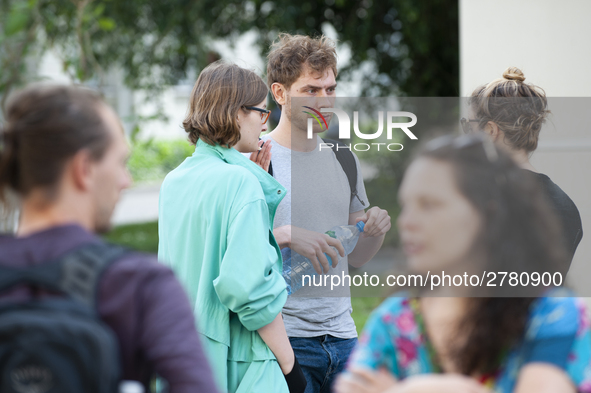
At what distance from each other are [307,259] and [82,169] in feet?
4.26

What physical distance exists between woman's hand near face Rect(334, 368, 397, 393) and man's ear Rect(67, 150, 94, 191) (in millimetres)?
635

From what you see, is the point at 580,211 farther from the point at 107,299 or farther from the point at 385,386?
the point at 107,299

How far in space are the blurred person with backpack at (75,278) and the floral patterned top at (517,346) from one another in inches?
13.7

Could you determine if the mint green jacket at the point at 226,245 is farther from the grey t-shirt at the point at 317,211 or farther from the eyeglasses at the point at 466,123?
the eyeglasses at the point at 466,123

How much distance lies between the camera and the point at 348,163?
2381 millimetres

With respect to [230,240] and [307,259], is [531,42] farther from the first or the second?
[230,240]

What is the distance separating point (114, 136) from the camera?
3.99 ft

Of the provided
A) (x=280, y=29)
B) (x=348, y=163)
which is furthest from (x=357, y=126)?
(x=280, y=29)

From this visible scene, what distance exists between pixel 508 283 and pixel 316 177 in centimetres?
135

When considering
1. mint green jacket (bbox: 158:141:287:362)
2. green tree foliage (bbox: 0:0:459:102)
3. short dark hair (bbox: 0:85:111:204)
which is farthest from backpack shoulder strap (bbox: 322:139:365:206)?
green tree foliage (bbox: 0:0:459:102)

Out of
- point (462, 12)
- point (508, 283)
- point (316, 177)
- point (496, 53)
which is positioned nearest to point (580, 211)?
point (316, 177)

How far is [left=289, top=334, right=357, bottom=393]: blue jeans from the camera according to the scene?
238cm

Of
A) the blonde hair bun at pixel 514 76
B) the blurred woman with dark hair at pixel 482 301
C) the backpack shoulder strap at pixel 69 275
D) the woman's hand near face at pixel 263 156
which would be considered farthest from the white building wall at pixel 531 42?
the backpack shoulder strap at pixel 69 275

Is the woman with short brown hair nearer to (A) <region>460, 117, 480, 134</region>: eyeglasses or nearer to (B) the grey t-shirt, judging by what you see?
(B) the grey t-shirt
